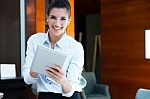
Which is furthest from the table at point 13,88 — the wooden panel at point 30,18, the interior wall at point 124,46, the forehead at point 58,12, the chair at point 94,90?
the interior wall at point 124,46

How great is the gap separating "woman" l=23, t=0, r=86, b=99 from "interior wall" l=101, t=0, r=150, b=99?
501 cm

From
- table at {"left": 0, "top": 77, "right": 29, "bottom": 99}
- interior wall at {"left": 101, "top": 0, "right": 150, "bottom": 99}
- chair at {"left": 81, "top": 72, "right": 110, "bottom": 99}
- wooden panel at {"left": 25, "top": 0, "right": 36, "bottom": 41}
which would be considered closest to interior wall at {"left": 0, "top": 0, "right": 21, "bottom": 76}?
wooden panel at {"left": 25, "top": 0, "right": 36, "bottom": 41}

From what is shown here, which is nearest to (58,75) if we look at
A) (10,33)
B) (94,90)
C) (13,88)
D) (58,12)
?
(58,12)

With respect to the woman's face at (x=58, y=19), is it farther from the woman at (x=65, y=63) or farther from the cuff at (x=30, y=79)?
the cuff at (x=30, y=79)

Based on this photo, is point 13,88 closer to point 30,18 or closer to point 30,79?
point 30,18

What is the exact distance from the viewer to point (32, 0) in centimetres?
468

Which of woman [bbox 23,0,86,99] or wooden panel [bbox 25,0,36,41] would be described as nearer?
woman [bbox 23,0,86,99]

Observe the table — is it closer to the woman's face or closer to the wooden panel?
the wooden panel

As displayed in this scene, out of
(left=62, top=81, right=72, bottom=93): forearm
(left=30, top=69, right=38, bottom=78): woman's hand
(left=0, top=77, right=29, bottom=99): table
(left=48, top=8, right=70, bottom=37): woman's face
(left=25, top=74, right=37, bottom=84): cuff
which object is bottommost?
(left=0, top=77, right=29, bottom=99): table

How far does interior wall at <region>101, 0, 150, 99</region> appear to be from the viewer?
6398 mm

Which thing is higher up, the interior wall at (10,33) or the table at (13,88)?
the interior wall at (10,33)

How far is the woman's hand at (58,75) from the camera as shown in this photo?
54.8 inches

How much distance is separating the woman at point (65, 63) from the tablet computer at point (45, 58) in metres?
0.04

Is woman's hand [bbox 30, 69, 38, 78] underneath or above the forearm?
above
